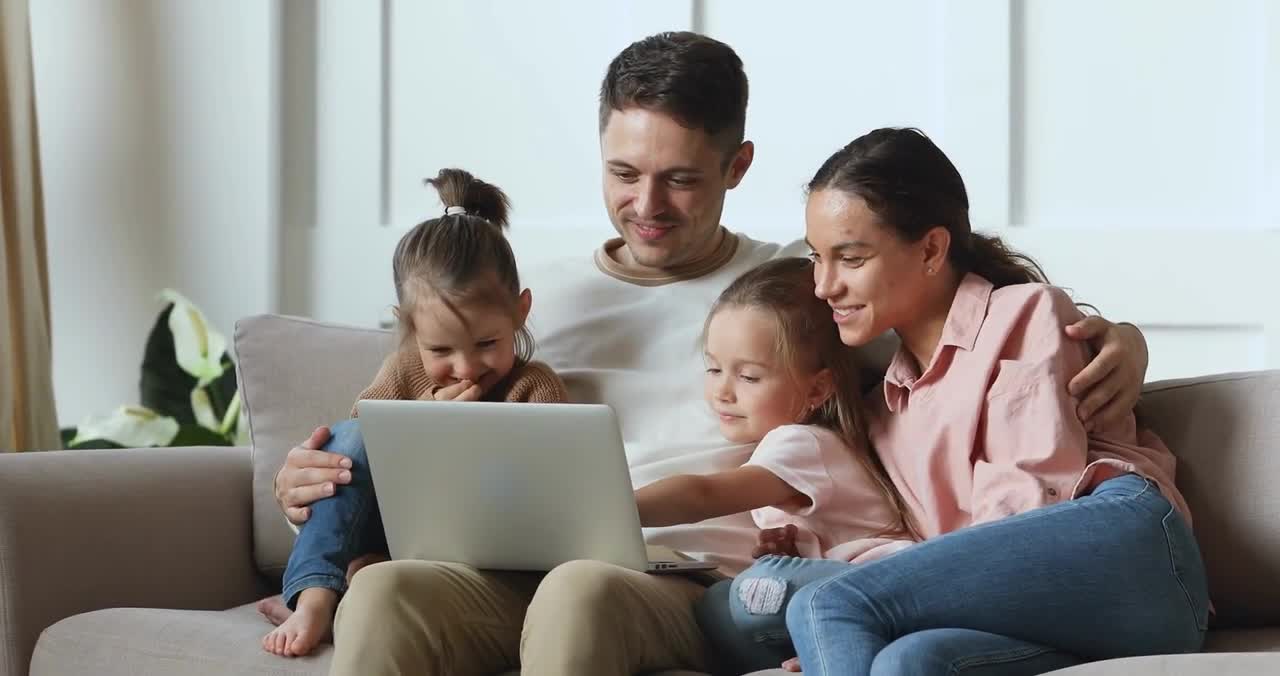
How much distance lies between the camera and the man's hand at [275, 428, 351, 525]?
64.3 inches

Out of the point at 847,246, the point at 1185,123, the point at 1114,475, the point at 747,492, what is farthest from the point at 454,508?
the point at 1185,123

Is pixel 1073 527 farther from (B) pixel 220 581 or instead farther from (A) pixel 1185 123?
(A) pixel 1185 123

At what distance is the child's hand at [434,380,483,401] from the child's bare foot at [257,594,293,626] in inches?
12.2

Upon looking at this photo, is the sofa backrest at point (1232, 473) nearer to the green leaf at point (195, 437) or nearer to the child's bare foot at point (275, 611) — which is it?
the child's bare foot at point (275, 611)

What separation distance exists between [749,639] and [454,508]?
0.33m

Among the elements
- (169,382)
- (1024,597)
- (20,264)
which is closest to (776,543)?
(1024,597)

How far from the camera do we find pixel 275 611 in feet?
5.39

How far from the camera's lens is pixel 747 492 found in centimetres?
157

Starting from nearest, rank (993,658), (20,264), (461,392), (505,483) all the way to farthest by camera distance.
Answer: (993,658) → (505,483) → (461,392) → (20,264)

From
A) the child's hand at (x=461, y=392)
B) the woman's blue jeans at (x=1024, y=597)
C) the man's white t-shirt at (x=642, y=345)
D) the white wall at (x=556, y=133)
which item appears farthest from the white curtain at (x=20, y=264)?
the woman's blue jeans at (x=1024, y=597)

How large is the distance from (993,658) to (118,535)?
105 cm

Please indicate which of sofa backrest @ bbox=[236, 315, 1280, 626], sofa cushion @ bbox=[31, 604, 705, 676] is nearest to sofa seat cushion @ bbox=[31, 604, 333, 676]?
sofa cushion @ bbox=[31, 604, 705, 676]

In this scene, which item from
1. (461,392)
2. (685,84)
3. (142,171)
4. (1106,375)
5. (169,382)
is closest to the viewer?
(1106,375)

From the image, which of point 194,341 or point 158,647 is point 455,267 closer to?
point 158,647
